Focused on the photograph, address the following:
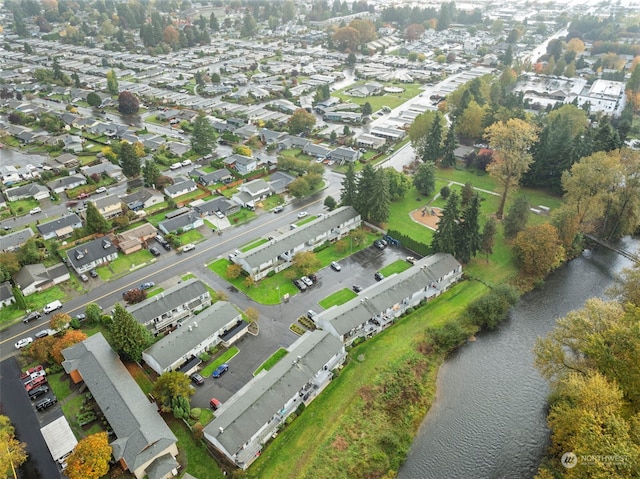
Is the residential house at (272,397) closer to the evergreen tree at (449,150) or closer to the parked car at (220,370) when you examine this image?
the parked car at (220,370)

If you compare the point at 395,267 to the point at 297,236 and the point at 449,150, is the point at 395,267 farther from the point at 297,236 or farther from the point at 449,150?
the point at 449,150

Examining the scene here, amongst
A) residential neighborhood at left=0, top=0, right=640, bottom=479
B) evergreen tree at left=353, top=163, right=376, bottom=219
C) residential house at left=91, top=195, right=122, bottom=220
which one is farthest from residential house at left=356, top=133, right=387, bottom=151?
residential house at left=91, top=195, right=122, bottom=220

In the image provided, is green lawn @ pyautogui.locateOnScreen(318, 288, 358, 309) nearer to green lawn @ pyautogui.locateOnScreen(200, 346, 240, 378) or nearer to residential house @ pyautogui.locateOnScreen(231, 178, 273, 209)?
green lawn @ pyautogui.locateOnScreen(200, 346, 240, 378)

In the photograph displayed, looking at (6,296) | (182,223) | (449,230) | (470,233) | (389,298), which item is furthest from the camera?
(182,223)

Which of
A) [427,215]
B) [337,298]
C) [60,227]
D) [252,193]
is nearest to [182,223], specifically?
[252,193]

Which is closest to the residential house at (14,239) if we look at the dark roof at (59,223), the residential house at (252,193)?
the dark roof at (59,223)

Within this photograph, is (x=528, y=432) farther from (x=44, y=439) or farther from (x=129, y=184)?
(x=129, y=184)
